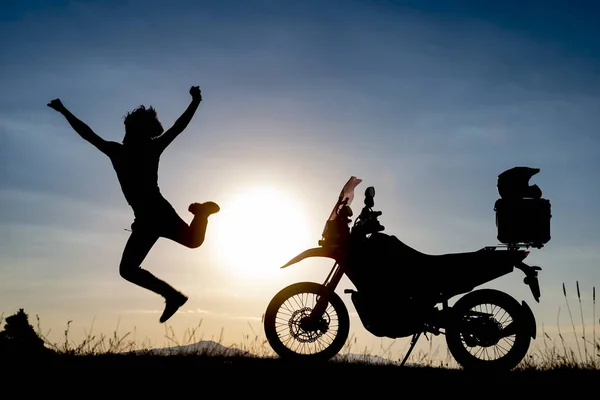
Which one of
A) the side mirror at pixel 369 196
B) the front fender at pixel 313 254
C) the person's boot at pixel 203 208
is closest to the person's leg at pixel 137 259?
the person's boot at pixel 203 208

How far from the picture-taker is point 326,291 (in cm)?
790

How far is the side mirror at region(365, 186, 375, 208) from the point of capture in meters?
7.68

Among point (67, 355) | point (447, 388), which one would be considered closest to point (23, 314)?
point (67, 355)

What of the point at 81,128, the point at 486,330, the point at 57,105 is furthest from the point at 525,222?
the point at 57,105

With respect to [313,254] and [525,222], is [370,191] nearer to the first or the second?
[313,254]

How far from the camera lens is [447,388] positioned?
599 cm

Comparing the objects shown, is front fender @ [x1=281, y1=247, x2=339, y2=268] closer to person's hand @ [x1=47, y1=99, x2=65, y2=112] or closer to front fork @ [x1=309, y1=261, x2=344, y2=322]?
front fork @ [x1=309, y1=261, x2=344, y2=322]

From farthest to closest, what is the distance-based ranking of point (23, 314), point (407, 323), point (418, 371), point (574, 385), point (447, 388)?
point (23, 314) < point (407, 323) < point (418, 371) < point (574, 385) < point (447, 388)

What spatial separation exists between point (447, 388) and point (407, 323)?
162 cm

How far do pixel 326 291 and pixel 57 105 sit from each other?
4.03 m

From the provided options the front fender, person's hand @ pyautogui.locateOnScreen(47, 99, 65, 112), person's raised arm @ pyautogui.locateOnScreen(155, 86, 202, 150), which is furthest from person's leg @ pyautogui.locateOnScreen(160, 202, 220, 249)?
person's hand @ pyautogui.locateOnScreen(47, 99, 65, 112)

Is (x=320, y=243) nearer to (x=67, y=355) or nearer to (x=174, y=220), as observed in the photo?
(x=174, y=220)

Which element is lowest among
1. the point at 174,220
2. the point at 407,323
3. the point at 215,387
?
the point at 215,387

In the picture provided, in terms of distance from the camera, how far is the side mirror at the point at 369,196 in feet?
25.2
